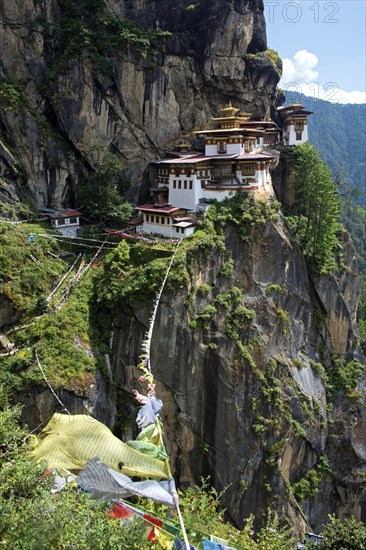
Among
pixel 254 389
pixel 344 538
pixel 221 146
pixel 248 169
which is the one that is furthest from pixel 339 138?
pixel 344 538

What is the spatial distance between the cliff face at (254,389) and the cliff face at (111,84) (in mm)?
13174

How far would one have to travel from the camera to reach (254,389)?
26.9 metres

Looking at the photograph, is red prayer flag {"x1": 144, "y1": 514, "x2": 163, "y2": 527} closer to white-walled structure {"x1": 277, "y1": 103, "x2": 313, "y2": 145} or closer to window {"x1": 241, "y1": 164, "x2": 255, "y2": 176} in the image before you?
window {"x1": 241, "y1": 164, "x2": 255, "y2": 176}

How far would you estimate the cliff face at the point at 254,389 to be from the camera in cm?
2478

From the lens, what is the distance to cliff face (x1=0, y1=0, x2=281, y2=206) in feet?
109

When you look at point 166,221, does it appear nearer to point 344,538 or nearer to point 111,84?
point 111,84

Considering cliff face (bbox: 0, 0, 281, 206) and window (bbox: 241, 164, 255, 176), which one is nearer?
window (bbox: 241, 164, 255, 176)

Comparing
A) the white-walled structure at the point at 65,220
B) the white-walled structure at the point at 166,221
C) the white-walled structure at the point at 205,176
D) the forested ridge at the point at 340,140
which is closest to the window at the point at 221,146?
the white-walled structure at the point at 205,176

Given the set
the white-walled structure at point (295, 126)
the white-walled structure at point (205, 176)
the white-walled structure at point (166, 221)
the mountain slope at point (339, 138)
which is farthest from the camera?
the mountain slope at point (339, 138)

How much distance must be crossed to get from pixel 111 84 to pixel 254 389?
24.2 metres

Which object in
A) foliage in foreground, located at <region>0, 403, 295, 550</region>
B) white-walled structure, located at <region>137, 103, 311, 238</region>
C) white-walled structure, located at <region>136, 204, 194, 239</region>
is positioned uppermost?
white-walled structure, located at <region>137, 103, 311, 238</region>

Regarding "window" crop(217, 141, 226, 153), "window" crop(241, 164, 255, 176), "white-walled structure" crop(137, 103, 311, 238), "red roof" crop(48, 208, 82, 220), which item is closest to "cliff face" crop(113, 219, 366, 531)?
"white-walled structure" crop(137, 103, 311, 238)

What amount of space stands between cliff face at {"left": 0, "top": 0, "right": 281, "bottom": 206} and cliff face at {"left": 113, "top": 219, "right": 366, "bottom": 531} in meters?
13.2

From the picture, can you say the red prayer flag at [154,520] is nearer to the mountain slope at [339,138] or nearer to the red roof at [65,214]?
the red roof at [65,214]
